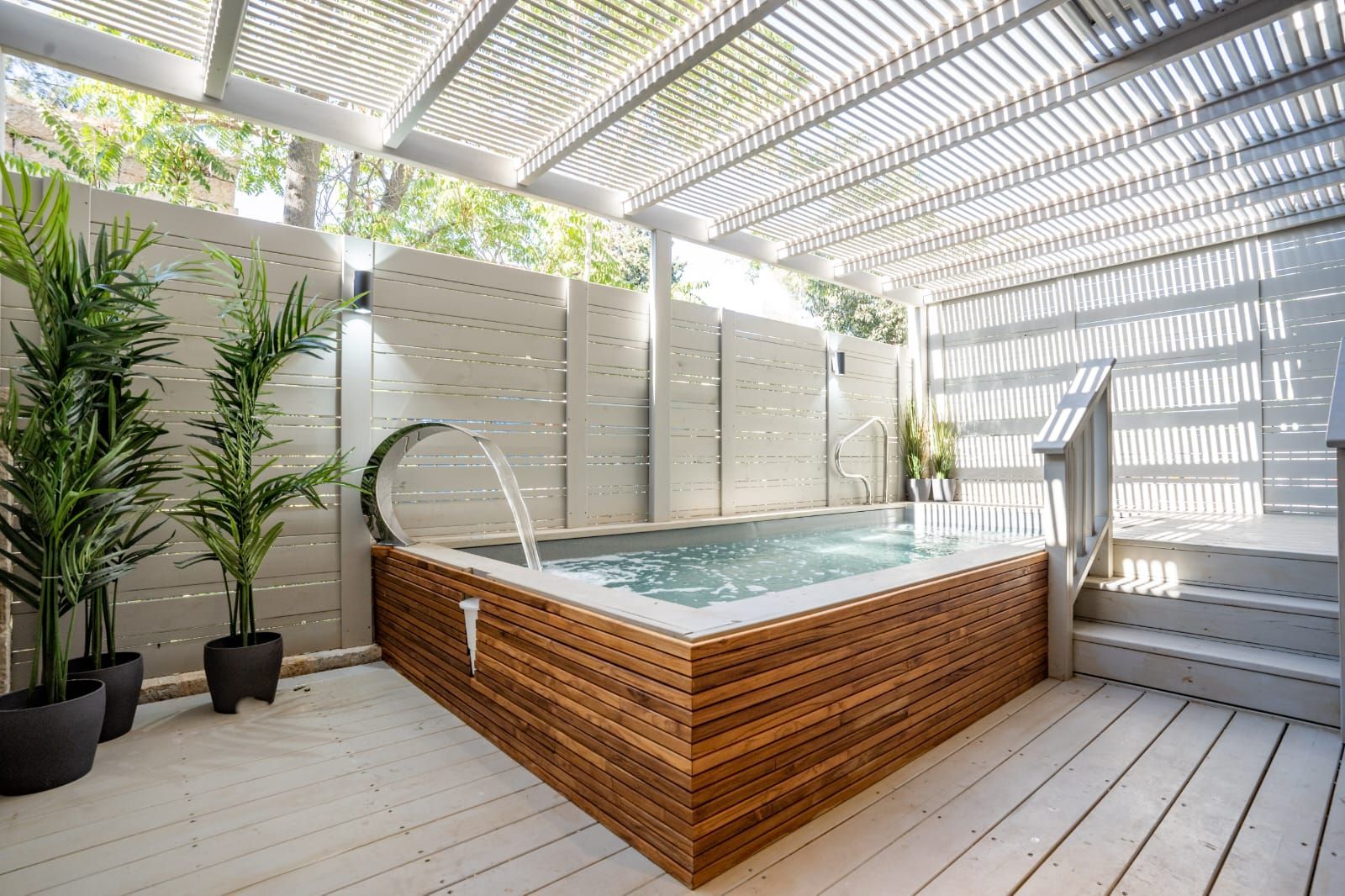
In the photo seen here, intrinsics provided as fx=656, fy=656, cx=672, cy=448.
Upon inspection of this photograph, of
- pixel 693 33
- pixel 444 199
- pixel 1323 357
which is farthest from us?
pixel 444 199

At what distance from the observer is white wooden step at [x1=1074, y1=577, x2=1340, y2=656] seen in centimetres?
285

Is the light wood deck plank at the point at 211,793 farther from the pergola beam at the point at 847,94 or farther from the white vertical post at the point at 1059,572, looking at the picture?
the pergola beam at the point at 847,94

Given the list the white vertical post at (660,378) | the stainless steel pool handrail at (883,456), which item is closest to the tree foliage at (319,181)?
the white vertical post at (660,378)

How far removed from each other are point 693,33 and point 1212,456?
19.9 feet

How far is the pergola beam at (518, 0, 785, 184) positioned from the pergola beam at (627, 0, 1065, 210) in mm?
778

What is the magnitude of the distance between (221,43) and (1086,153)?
4979 millimetres

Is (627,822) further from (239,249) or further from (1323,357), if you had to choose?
(1323,357)

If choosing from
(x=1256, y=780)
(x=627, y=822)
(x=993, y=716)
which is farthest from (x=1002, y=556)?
(x=627, y=822)

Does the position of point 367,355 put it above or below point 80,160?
below

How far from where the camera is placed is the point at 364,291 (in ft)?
12.9

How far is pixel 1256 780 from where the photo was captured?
7.08ft

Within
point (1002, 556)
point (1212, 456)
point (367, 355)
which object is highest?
point (367, 355)

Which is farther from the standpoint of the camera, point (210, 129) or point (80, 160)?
point (210, 129)

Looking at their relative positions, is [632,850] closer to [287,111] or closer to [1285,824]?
[1285,824]
